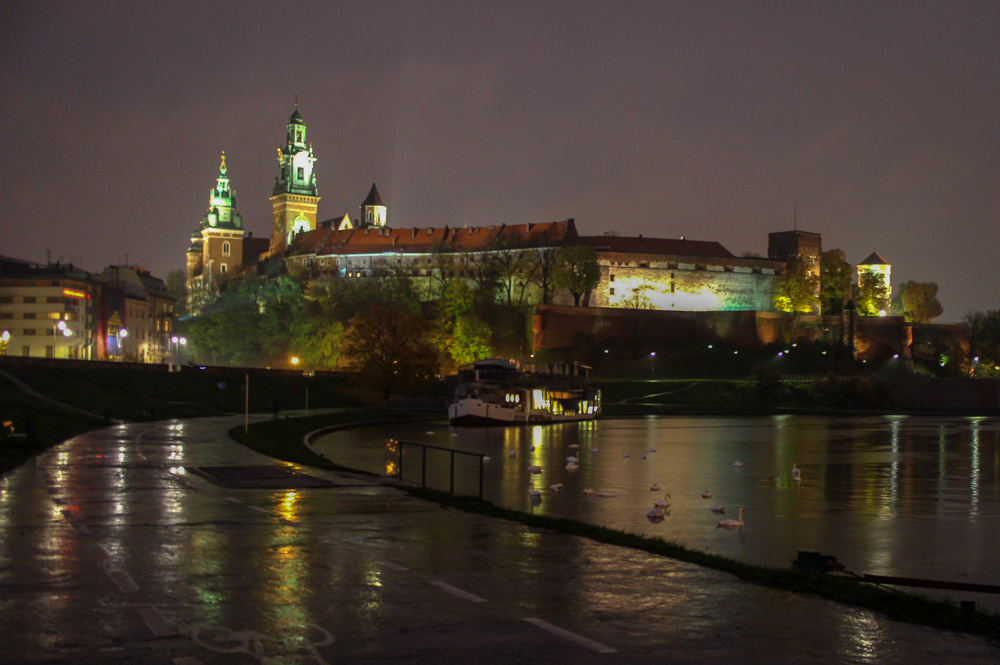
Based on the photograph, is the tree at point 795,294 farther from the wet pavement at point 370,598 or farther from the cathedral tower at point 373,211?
the wet pavement at point 370,598

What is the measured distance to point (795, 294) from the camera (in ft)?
452

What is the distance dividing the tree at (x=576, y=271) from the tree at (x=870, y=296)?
43120 mm

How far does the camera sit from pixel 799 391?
107 meters

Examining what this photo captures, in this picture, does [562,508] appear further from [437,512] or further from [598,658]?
[598,658]

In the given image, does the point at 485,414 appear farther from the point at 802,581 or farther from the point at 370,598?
the point at 370,598

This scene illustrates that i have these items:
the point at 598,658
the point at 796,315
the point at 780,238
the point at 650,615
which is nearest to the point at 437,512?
the point at 650,615

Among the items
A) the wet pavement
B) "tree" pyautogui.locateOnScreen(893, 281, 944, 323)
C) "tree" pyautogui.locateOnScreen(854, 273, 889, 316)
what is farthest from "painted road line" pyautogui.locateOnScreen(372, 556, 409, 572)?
"tree" pyautogui.locateOnScreen(893, 281, 944, 323)

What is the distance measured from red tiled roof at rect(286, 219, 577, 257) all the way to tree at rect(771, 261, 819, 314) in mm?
28079

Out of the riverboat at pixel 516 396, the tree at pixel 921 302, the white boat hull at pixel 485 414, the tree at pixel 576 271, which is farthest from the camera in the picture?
the tree at pixel 921 302

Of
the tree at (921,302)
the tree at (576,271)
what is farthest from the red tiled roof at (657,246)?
the tree at (921,302)

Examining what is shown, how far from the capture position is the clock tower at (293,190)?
187 meters

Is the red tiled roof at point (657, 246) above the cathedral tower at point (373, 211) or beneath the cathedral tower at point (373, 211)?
beneath

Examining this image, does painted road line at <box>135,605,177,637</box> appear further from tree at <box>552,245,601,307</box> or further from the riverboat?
tree at <box>552,245,601,307</box>

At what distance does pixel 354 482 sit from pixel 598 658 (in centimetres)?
1362
